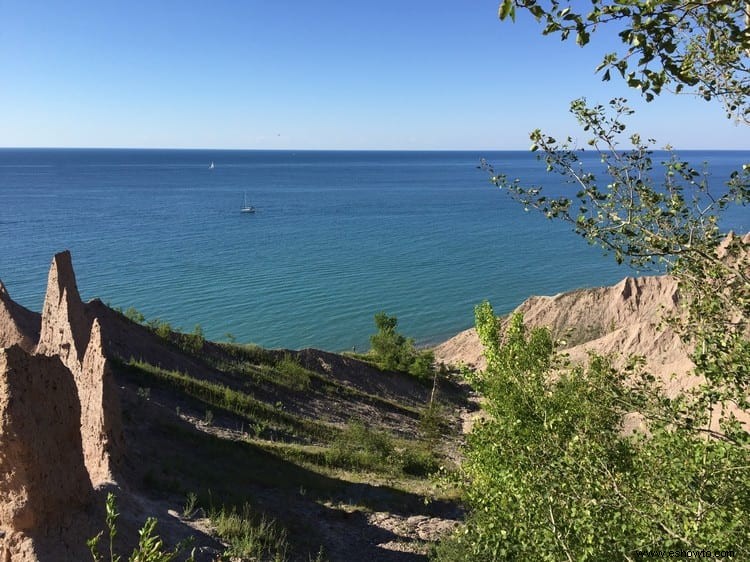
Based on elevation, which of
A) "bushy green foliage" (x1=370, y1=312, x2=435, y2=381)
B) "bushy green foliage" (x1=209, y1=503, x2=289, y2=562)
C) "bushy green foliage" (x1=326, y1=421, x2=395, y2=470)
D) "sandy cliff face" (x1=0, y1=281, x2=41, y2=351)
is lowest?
"bushy green foliage" (x1=370, y1=312, x2=435, y2=381)

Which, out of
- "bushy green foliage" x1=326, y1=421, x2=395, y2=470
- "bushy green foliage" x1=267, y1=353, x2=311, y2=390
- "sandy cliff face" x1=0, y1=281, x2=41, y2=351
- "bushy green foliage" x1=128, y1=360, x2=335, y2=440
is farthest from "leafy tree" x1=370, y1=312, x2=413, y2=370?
"sandy cliff face" x1=0, y1=281, x2=41, y2=351

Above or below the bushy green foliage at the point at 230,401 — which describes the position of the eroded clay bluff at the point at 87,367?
above

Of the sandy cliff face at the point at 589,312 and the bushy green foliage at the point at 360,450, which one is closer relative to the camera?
the bushy green foliage at the point at 360,450

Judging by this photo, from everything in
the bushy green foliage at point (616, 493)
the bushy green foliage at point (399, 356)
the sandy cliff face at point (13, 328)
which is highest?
the bushy green foliage at point (616, 493)

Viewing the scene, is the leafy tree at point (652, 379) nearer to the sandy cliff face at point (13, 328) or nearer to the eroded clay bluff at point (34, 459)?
the eroded clay bluff at point (34, 459)

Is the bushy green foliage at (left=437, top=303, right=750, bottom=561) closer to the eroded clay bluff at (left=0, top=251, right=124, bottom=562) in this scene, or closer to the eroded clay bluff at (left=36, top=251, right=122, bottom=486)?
the eroded clay bluff at (left=0, top=251, right=124, bottom=562)

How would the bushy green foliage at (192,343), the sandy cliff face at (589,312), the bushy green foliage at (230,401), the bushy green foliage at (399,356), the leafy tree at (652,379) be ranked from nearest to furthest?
the leafy tree at (652,379) < the bushy green foliage at (230,401) < the bushy green foliage at (192,343) < the bushy green foliage at (399,356) < the sandy cliff face at (589,312)

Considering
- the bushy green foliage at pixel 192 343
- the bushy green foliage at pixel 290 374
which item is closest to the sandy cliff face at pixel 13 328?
the bushy green foliage at pixel 192 343

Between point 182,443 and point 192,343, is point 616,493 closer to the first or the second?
point 182,443

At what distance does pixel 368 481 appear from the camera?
23734 mm

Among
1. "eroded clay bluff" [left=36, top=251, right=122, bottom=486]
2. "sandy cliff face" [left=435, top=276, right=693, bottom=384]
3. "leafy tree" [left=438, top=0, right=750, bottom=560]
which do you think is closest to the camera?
"leafy tree" [left=438, top=0, right=750, bottom=560]

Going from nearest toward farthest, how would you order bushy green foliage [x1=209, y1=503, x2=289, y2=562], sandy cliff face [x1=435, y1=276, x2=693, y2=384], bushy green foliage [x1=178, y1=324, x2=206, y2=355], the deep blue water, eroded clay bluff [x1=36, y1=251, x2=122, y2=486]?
1. bushy green foliage [x1=209, y1=503, x2=289, y2=562]
2. eroded clay bluff [x1=36, y1=251, x2=122, y2=486]
3. bushy green foliage [x1=178, y1=324, x2=206, y2=355]
4. sandy cliff face [x1=435, y1=276, x2=693, y2=384]
5. the deep blue water

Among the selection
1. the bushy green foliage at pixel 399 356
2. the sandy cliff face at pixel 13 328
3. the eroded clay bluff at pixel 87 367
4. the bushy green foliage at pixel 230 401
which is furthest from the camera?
the bushy green foliage at pixel 399 356

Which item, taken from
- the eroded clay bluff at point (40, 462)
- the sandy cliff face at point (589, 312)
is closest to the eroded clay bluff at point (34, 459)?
the eroded clay bluff at point (40, 462)
